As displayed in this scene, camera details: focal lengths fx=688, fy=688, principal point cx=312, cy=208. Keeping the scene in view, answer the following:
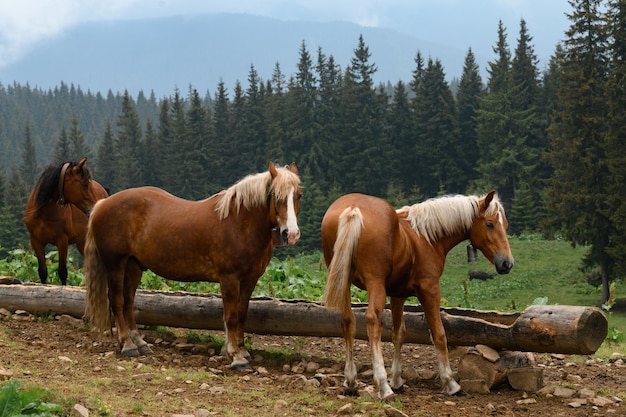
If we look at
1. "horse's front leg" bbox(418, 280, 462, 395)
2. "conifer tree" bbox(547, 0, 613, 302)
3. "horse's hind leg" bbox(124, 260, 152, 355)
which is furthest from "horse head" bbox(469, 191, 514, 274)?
"conifer tree" bbox(547, 0, 613, 302)

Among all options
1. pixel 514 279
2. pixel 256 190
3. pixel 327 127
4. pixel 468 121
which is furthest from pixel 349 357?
pixel 327 127

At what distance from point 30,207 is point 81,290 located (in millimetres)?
2257

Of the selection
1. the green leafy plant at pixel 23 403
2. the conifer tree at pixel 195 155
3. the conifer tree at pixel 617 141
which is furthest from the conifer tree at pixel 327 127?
the green leafy plant at pixel 23 403

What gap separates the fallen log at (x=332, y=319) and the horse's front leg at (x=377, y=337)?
1.50 m

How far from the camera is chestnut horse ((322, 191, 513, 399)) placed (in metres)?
7.13

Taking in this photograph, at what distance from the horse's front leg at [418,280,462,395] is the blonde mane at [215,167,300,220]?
6.53 feet

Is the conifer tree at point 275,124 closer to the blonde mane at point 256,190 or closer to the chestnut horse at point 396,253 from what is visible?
the blonde mane at point 256,190

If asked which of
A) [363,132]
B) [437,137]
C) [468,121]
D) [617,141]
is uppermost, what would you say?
[468,121]

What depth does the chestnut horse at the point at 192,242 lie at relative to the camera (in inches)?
336

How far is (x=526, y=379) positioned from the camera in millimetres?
7625

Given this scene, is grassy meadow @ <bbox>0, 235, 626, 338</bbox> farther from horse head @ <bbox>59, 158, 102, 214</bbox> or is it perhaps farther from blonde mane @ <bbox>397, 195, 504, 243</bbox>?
blonde mane @ <bbox>397, 195, 504, 243</bbox>

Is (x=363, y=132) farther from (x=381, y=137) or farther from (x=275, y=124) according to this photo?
(x=275, y=124)

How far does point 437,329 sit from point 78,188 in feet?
22.4

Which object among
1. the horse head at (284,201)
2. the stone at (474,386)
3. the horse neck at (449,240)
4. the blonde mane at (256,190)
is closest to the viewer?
the stone at (474,386)
